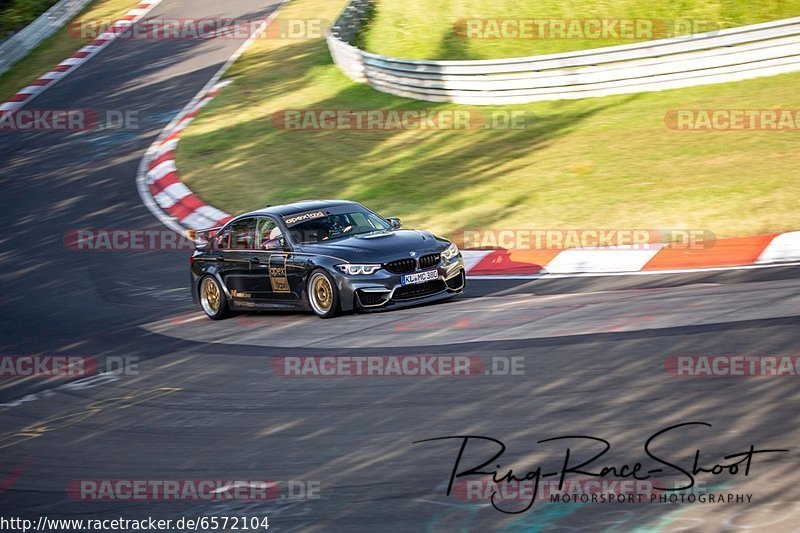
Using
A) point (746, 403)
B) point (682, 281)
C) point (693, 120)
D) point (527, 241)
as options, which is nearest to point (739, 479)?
point (746, 403)

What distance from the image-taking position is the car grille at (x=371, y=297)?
11217 mm

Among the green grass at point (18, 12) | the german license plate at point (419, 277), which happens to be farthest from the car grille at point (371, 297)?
the green grass at point (18, 12)

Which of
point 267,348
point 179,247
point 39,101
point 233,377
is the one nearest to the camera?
point 233,377

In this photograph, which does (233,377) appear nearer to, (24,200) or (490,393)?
(490,393)

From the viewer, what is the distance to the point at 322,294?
11664 mm

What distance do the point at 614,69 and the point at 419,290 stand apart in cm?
936

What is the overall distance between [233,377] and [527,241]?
5.80 meters

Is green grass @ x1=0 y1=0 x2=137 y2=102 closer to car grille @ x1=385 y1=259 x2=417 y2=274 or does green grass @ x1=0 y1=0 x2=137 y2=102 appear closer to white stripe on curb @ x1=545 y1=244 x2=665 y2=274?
white stripe on curb @ x1=545 y1=244 x2=665 y2=274

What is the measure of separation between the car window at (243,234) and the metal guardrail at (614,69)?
847cm

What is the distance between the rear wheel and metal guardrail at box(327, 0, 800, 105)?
8884 mm

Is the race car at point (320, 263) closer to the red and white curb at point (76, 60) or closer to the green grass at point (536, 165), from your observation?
the green grass at point (536, 165)

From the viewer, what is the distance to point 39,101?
2691 cm

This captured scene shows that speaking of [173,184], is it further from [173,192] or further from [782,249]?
[782,249]

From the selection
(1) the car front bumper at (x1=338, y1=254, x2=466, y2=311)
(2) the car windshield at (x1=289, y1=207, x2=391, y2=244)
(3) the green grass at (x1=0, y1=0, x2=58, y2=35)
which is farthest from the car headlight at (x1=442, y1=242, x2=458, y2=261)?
(3) the green grass at (x1=0, y1=0, x2=58, y2=35)
